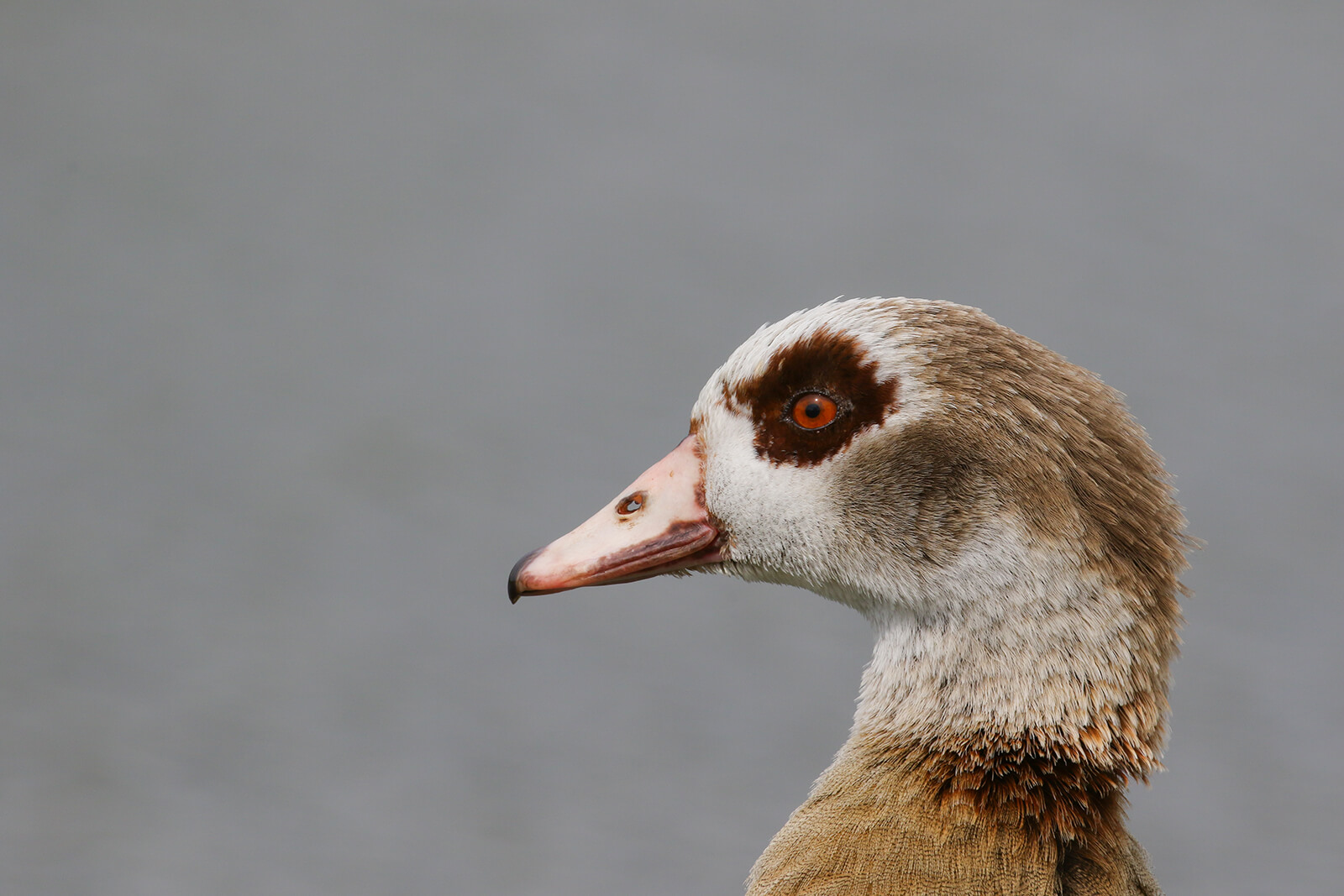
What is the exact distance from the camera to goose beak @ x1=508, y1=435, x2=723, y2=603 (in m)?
2.39

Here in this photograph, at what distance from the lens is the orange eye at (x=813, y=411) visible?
226cm

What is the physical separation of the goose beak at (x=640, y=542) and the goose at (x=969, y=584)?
0.43 ft

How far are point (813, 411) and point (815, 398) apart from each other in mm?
21

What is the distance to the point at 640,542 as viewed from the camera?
239 cm

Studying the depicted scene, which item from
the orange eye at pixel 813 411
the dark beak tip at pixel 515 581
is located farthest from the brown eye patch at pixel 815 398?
the dark beak tip at pixel 515 581

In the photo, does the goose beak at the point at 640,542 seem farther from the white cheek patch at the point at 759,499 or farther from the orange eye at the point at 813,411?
the orange eye at the point at 813,411

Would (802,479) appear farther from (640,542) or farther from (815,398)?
(640,542)

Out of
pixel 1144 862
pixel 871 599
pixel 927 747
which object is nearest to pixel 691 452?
pixel 871 599

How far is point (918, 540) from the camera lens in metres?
2.19

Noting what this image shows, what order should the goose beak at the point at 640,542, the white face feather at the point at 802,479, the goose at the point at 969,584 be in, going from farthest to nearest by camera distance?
the goose beak at the point at 640,542
the white face feather at the point at 802,479
the goose at the point at 969,584

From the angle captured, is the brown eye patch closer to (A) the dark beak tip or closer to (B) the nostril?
(B) the nostril

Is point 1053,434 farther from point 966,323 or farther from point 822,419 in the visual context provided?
point 822,419

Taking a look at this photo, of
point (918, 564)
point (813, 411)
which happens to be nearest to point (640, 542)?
point (813, 411)

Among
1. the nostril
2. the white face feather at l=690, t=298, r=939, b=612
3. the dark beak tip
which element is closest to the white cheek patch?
the white face feather at l=690, t=298, r=939, b=612
